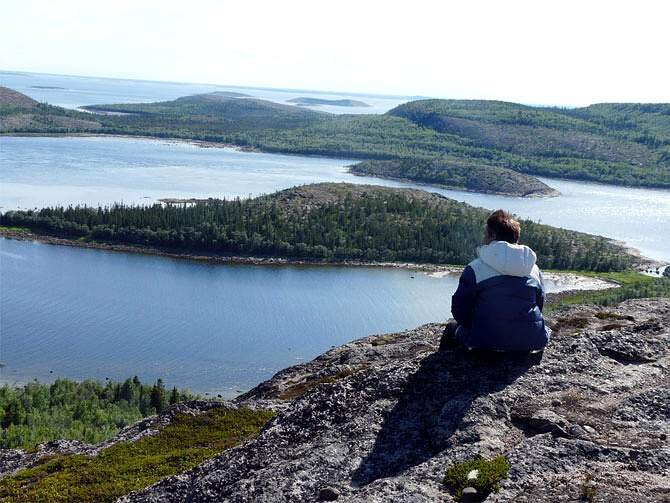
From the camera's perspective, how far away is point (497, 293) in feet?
33.1

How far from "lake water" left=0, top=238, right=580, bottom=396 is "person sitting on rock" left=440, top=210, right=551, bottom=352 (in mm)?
36223

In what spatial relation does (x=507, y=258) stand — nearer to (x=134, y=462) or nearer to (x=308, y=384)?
(x=134, y=462)

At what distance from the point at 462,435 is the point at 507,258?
8.18 feet

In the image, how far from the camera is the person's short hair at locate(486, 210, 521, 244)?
10.1 metres

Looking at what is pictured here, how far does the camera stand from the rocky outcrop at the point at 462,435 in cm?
828

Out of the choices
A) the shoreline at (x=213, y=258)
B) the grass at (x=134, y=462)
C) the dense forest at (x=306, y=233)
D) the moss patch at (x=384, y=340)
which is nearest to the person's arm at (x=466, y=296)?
the grass at (x=134, y=462)

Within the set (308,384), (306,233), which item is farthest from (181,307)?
(308,384)

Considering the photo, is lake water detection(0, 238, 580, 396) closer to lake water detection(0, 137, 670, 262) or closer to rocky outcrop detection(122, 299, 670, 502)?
lake water detection(0, 137, 670, 262)

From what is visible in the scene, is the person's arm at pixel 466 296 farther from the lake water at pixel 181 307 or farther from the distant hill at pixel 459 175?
the distant hill at pixel 459 175

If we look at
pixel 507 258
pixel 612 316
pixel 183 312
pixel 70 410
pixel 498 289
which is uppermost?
pixel 507 258

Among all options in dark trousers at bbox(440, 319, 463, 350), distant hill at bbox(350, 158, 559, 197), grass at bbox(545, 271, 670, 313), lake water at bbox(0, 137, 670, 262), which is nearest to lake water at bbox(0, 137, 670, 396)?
lake water at bbox(0, 137, 670, 262)

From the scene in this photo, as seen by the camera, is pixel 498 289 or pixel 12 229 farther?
pixel 12 229

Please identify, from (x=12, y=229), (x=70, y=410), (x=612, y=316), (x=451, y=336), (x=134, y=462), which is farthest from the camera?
(x=12, y=229)

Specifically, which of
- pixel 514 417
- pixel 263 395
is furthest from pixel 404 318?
pixel 514 417
